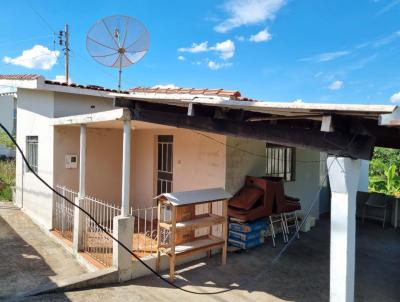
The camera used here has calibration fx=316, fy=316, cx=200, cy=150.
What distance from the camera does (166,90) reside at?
779cm

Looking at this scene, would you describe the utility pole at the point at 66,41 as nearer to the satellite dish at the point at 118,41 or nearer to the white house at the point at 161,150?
the white house at the point at 161,150

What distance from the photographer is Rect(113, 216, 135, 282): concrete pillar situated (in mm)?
5742

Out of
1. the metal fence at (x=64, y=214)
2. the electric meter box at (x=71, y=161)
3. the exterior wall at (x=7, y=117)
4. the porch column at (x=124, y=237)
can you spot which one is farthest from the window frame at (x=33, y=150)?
the exterior wall at (x=7, y=117)

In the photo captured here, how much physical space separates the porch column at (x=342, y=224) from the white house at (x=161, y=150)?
11 mm

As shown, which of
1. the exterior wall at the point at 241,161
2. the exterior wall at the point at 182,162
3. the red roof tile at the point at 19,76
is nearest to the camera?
the exterior wall at the point at 241,161

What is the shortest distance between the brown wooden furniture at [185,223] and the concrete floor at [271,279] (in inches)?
18.0

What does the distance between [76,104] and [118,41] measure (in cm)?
225

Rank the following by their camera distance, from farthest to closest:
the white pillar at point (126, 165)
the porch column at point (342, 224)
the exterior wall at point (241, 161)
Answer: the exterior wall at point (241, 161) → the white pillar at point (126, 165) → the porch column at point (342, 224)

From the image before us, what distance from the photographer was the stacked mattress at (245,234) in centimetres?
734

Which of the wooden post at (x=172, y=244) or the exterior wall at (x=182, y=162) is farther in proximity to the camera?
the exterior wall at (x=182, y=162)

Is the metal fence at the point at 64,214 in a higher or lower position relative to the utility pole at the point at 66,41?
lower

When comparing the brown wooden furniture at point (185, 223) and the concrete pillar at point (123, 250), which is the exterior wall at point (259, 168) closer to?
the brown wooden furniture at point (185, 223)

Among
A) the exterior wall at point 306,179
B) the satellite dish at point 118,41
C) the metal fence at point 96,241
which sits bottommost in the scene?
the metal fence at point 96,241

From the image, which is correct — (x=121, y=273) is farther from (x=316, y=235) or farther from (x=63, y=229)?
(x=316, y=235)
